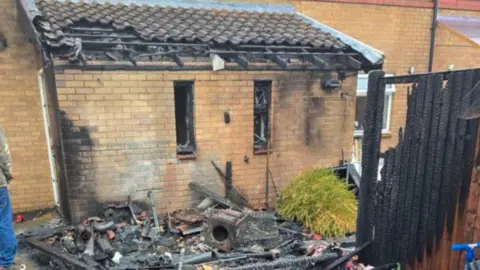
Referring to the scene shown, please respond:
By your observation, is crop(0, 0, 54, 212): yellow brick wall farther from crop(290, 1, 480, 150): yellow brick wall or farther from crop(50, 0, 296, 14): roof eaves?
crop(290, 1, 480, 150): yellow brick wall

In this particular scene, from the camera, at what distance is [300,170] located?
673 cm

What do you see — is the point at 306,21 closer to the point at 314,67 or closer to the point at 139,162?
the point at 314,67

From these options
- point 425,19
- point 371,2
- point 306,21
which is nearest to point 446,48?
point 425,19

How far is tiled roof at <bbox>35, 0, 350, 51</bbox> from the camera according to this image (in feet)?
18.2

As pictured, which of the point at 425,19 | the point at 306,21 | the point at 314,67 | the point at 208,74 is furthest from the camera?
the point at 425,19

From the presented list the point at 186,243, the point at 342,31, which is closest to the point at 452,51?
the point at 342,31

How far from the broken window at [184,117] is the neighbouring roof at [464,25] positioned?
718 centimetres

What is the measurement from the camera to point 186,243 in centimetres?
519

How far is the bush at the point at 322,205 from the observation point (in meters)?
5.47

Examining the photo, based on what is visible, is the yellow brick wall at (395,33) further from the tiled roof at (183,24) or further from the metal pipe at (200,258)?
the metal pipe at (200,258)

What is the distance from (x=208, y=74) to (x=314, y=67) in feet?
6.55

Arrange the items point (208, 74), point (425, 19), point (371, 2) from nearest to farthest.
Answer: point (208, 74) < point (371, 2) < point (425, 19)

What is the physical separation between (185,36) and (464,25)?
7820 millimetres

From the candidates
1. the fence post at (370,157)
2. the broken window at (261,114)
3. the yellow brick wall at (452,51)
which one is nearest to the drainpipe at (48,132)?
the broken window at (261,114)
